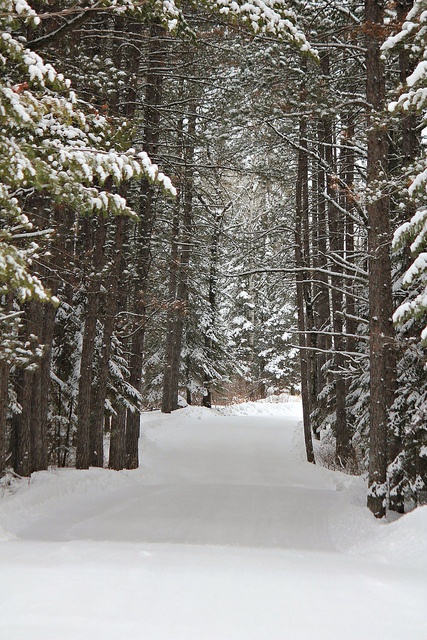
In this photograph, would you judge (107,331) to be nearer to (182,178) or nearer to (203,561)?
(182,178)

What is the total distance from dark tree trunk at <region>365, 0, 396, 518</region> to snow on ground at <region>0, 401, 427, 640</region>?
883mm

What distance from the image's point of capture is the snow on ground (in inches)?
162

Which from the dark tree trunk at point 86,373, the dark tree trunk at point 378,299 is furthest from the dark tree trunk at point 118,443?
the dark tree trunk at point 378,299

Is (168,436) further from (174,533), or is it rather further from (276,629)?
(276,629)

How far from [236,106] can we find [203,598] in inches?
377

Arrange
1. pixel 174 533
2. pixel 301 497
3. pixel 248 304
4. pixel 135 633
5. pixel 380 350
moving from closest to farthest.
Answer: pixel 135 633, pixel 174 533, pixel 380 350, pixel 301 497, pixel 248 304

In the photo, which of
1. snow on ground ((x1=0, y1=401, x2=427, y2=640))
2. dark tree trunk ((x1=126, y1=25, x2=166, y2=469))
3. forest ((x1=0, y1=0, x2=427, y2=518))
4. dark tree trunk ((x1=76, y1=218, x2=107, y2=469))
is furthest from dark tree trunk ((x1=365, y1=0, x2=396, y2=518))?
dark tree trunk ((x1=126, y1=25, x2=166, y2=469))

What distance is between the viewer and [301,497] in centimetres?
1280

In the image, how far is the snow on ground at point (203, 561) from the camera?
13.5 ft

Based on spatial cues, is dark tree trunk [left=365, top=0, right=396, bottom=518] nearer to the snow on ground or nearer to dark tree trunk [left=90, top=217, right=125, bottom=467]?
the snow on ground

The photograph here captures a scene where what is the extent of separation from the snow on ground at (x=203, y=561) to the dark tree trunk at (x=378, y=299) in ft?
2.90

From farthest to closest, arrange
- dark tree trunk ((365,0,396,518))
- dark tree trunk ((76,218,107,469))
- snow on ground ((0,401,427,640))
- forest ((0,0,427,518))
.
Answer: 1. dark tree trunk ((76,218,107,469))
2. dark tree trunk ((365,0,396,518))
3. forest ((0,0,427,518))
4. snow on ground ((0,401,427,640))

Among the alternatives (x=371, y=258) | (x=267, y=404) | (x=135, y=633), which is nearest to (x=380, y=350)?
(x=371, y=258)

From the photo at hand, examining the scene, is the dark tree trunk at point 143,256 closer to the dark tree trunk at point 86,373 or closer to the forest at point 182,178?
the forest at point 182,178
